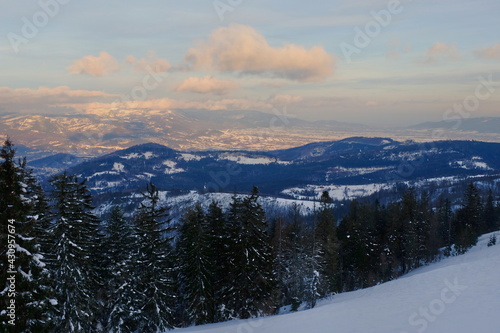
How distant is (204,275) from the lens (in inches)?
1323

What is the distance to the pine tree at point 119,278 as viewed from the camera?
30188 mm

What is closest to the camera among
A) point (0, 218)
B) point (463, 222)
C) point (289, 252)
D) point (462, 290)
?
point (0, 218)

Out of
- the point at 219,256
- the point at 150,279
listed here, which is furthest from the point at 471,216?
the point at 150,279

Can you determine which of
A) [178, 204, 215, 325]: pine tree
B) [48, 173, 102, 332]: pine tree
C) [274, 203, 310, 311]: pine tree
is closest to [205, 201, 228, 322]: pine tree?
[178, 204, 215, 325]: pine tree

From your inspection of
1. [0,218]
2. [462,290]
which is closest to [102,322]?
[0,218]

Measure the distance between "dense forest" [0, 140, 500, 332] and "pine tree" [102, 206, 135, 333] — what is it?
0.30 ft

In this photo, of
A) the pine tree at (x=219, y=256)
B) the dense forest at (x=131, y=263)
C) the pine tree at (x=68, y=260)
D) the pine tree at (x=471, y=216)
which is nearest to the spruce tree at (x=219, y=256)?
the pine tree at (x=219, y=256)

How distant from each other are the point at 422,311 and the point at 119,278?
22.7 m

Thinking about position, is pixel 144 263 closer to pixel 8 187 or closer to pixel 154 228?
pixel 154 228

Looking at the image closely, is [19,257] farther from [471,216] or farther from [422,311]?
[471,216]

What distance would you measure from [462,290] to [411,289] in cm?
460

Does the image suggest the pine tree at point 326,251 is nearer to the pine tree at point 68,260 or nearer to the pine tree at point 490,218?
the pine tree at point 68,260

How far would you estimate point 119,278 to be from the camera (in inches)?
1203

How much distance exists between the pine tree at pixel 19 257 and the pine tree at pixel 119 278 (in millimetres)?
11662
